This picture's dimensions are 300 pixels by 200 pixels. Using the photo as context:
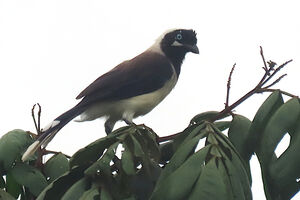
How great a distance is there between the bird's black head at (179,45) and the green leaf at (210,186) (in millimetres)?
3501

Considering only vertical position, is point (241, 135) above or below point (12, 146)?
below

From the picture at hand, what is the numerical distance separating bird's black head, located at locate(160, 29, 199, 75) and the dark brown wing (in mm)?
277

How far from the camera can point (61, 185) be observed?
2.92 metres

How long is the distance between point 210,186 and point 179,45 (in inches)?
148

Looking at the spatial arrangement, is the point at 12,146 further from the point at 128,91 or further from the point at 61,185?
the point at 128,91

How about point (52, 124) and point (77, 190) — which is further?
point (52, 124)

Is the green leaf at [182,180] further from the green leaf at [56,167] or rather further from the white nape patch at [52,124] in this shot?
the white nape patch at [52,124]

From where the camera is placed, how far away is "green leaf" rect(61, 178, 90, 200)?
2.74 meters

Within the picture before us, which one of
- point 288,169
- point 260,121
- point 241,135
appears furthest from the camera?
point 241,135

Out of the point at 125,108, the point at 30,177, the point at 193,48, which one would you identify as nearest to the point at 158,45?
the point at 193,48

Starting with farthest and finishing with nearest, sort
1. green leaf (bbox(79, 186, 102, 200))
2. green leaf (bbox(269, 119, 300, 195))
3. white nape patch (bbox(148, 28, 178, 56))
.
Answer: white nape patch (bbox(148, 28, 178, 56))
green leaf (bbox(269, 119, 300, 195))
green leaf (bbox(79, 186, 102, 200))

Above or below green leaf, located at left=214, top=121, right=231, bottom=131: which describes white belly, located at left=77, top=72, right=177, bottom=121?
below

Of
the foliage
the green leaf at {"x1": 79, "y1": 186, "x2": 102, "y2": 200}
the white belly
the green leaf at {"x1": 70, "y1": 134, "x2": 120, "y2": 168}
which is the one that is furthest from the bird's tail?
the green leaf at {"x1": 79, "y1": 186, "x2": 102, "y2": 200}

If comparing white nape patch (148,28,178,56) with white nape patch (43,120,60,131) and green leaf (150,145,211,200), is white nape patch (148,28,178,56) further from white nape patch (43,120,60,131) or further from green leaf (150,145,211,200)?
green leaf (150,145,211,200)
